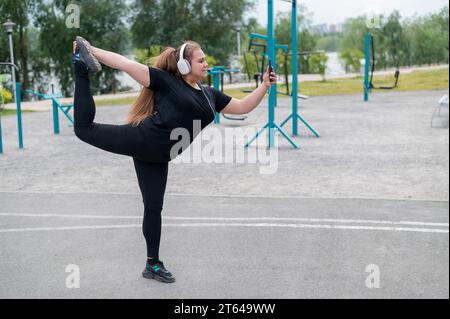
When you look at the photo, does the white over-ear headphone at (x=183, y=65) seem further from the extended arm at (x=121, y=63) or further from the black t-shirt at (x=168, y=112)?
the extended arm at (x=121, y=63)

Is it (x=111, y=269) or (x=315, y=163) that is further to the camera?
(x=315, y=163)

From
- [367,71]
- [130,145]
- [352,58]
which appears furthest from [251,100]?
[352,58]

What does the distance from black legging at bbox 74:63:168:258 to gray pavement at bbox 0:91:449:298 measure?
41 cm

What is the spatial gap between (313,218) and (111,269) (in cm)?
200

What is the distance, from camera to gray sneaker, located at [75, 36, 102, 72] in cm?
309

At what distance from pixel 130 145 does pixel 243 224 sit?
203 centimetres

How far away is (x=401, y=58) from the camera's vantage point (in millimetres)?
31359

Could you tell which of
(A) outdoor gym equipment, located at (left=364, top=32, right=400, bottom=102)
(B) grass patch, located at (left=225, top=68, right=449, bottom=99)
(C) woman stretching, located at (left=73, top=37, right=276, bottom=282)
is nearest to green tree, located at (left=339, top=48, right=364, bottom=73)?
(B) grass patch, located at (left=225, top=68, right=449, bottom=99)

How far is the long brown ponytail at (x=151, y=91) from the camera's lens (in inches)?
135

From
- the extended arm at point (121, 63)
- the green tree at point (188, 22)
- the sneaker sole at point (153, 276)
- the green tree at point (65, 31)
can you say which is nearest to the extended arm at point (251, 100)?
the extended arm at point (121, 63)

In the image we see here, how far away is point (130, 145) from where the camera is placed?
3.36 m

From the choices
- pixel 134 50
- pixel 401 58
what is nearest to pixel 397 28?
pixel 401 58
